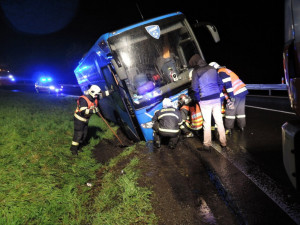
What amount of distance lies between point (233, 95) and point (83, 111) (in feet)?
12.9

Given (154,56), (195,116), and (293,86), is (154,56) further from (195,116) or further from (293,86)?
(293,86)

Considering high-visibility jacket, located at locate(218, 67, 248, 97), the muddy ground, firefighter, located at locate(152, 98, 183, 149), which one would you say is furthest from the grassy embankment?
high-visibility jacket, located at locate(218, 67, 248, 97)

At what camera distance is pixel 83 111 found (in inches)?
218

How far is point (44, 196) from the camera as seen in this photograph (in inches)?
143

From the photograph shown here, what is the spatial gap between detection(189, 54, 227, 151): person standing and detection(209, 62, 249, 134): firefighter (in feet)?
1.16

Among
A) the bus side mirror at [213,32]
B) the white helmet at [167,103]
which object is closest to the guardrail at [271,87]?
the bus side mirror at [213,32]

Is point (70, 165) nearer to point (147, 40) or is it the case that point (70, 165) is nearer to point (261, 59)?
point (147, 40)

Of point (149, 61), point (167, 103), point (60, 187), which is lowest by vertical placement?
point (60, 187)

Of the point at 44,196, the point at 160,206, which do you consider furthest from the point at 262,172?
the point at 44,196

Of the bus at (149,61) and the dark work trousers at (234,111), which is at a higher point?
the bus at (149,61)

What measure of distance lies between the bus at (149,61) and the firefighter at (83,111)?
65cm

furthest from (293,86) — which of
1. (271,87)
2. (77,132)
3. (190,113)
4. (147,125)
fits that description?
(271,87)

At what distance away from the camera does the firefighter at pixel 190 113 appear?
5242 mm

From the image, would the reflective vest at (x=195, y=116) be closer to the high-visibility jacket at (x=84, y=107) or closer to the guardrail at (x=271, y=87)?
the high-visibility jacket at (x=84, y=107)
